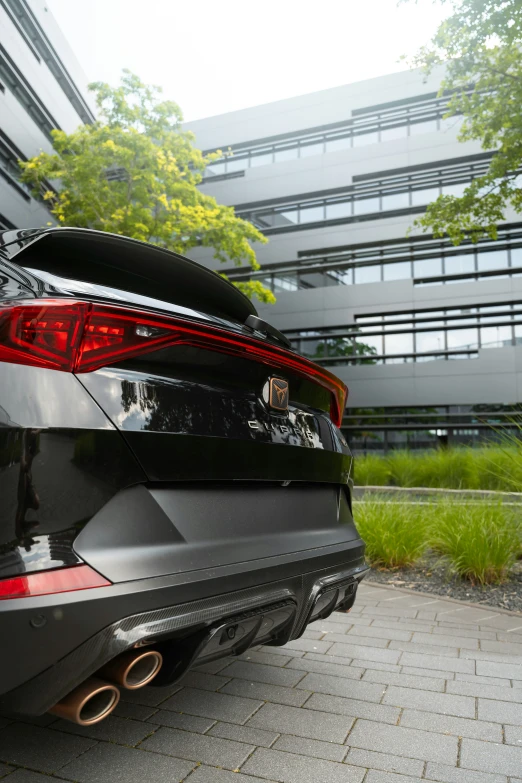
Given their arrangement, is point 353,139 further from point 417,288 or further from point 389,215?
point 417,288

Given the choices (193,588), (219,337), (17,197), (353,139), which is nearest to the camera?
(193,588)

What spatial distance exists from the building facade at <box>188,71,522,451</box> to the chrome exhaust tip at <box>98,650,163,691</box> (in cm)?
2169

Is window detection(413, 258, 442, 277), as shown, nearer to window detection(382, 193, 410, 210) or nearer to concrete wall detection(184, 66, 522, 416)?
concrete wall detection(184, 66, 522, 416)

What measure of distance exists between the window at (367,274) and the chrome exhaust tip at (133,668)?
2416 cm

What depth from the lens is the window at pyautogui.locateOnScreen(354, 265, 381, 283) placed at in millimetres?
24859

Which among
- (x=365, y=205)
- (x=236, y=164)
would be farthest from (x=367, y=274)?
(x=236, y=164)

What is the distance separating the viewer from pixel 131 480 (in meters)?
1.73

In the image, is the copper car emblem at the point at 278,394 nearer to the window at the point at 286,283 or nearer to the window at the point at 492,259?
the window at the point at 492,259

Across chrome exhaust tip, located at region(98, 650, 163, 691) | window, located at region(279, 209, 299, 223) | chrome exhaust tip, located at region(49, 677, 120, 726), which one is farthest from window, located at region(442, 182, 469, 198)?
chrome exhaust tip, located at region(49, 677, 120, 726)

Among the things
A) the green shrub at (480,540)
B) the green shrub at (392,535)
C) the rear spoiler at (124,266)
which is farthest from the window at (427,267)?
the rear spoiler at (124,266)

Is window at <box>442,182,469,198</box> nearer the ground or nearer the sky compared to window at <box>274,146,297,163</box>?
nearer the ground

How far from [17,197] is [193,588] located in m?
19.7

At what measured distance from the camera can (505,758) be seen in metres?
2.21

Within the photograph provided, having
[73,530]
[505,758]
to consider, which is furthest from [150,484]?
[505,758]
